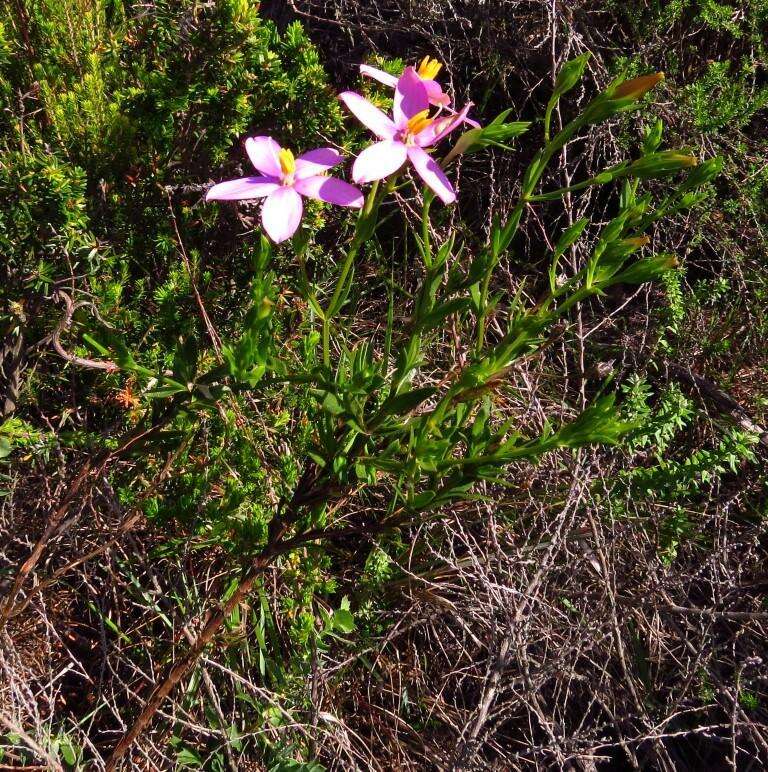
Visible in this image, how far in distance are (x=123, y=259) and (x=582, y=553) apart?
1462 millimetres

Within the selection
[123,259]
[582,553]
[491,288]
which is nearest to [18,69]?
[123,259]

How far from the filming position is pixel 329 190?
3.71 ft

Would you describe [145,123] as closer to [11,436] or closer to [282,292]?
[282,292]

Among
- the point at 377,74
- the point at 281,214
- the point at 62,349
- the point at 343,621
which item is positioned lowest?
the point at 343,621

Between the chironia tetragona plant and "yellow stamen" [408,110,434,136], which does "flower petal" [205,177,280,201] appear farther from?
"yellow stamen" [408,110,434,136]

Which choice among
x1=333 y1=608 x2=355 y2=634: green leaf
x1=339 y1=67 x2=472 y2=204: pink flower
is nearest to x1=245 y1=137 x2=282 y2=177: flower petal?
x1=339 y1=67 x2=472 y2=204: pink flower

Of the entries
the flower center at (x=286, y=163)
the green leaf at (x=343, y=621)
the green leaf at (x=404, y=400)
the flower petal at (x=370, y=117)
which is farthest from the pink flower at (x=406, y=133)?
the green leaf at (x=343, y=621)

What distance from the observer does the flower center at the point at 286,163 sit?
112cm

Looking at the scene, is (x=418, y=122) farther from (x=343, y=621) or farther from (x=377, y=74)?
(x=343, y=621)

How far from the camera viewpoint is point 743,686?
2020 millimetres

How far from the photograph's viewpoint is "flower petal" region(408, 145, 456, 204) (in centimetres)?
110

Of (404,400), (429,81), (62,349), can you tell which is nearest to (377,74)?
(429,81)

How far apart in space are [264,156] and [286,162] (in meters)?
0.05

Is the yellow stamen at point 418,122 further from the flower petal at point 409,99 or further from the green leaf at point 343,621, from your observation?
the green leaf at point 343,621
